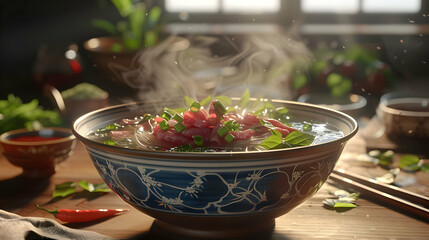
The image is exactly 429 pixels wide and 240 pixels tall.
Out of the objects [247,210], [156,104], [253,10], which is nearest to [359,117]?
[156,104]

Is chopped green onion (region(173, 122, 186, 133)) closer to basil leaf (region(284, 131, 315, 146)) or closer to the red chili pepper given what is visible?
basil leaf (region(284, 131, 315, 146))

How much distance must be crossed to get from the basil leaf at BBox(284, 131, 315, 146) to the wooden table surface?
0.87ft

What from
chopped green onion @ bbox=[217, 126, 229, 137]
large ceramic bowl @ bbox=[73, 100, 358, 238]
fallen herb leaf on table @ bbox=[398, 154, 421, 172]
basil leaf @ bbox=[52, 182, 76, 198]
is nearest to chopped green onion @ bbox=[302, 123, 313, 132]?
large ceramic bowl @ bbox=[73, 100, 358, 238]

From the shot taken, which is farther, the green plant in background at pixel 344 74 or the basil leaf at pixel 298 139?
the green plant in background at pixel 344 74

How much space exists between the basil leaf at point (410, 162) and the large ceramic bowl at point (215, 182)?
2.28 feet

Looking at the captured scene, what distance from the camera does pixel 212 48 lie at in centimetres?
586

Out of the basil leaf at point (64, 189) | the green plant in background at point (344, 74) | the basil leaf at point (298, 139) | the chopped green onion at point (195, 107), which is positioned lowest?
the green plant in background at point (344, 74)

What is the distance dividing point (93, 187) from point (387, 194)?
3.20 feet

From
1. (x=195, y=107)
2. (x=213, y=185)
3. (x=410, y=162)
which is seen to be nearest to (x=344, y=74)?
(x=410, y=162)

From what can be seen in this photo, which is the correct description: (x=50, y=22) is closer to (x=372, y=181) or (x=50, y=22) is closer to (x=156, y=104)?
(x=156, y=104)

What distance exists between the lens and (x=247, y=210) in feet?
4.50

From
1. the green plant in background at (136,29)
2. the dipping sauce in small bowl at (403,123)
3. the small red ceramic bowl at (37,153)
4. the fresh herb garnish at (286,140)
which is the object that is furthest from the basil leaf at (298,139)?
the green plant in background at (136,29)

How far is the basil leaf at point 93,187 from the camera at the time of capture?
184 cm

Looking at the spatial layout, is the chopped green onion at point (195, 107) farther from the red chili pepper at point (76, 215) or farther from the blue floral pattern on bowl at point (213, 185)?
the red chili pepper at point (76, 215)
